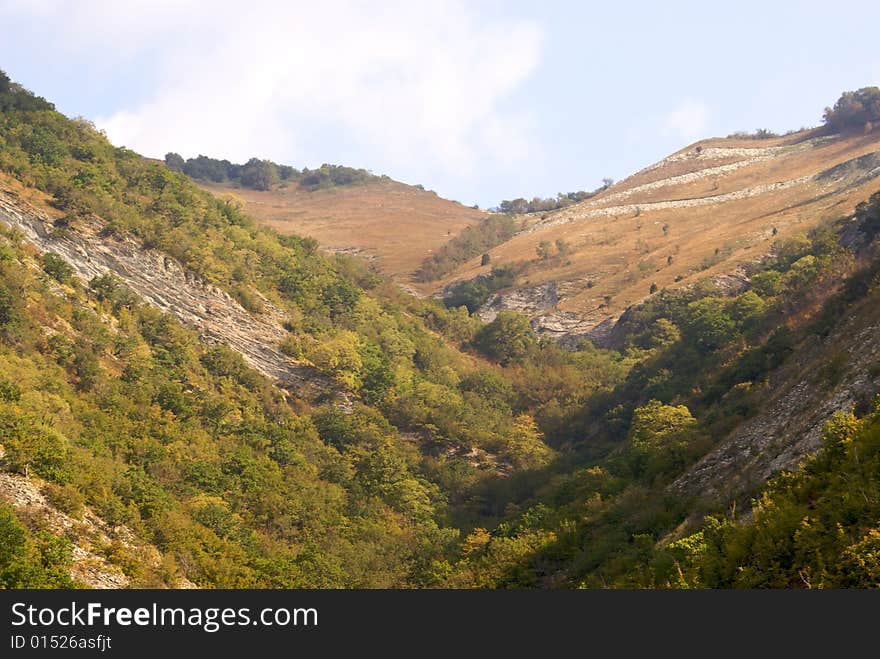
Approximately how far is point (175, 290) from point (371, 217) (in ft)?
329

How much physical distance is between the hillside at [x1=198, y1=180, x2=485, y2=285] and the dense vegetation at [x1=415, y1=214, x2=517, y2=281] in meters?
2.67

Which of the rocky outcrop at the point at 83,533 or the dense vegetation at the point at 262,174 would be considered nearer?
the rocky outcrop at the point at 83,533

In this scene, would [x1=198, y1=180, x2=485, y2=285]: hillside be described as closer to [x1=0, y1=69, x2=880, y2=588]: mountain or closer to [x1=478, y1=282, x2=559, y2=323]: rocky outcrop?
[x1=478, y1=282, x2=559, y2=323]: rocky outcrop

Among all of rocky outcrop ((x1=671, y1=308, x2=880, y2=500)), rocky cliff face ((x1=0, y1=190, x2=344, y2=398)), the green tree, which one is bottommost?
rocky outcrop ((x1=671, y1=308, x2=880, y2=500))

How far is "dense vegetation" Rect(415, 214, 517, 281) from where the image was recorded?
11612 centimetres

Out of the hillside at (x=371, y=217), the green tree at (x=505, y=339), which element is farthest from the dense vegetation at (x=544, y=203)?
the green tree at (x=505, y=339)

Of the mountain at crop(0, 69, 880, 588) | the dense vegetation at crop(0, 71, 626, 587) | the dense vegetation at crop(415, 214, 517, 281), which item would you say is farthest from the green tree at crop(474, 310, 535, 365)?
the dense vegetation at crop(415, 214, 517, 281)

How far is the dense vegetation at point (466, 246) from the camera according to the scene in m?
116

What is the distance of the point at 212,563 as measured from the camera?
104 feet

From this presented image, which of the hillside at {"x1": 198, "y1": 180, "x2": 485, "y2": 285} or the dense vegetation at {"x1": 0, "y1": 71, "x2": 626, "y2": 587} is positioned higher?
the hillside at {"x1": 198, "y1": 180, "x2": 485, "y2": 285}

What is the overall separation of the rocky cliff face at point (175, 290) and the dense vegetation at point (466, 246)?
60276 mm

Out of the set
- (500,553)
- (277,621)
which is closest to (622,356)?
(500,553)

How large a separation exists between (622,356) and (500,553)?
42.9 meters

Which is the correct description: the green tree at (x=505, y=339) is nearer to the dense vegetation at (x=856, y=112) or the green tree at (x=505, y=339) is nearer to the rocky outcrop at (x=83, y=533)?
the rocky outcrop at (x=83, y=533)
